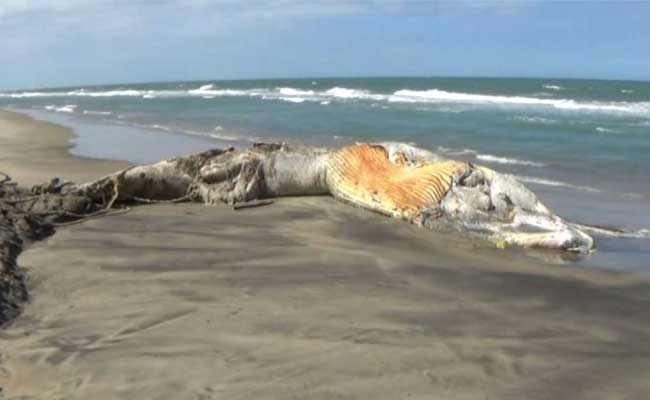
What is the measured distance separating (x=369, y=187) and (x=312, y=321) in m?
3.89

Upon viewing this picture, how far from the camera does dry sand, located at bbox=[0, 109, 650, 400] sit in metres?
3.78

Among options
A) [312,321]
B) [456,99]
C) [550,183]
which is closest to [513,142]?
[550,183]

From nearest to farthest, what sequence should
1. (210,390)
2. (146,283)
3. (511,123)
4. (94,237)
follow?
(210,390) → (146,283) → (94,237) → (511,123)

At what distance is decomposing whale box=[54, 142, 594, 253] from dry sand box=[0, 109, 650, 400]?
0.48 meters

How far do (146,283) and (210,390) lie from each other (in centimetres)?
188

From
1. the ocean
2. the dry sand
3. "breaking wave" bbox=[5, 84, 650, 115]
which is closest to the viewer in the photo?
the dry sand

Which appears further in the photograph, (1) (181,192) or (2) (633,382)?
(1) (181,192)

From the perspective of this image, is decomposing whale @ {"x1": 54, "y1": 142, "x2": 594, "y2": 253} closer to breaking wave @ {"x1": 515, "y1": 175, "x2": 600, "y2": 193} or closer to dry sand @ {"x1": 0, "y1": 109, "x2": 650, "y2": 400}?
dry sand @ {"x1": 0, "y1": 109, "x2": 650, "y2": 400}

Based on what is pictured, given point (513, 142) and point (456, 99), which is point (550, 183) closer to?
point (513, 142)

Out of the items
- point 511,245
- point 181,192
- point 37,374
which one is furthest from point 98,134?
point 37,374

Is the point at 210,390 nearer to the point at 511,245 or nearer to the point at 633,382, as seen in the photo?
the point at 633,382

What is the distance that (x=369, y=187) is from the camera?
8.38 m

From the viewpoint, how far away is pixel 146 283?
5.37 meters

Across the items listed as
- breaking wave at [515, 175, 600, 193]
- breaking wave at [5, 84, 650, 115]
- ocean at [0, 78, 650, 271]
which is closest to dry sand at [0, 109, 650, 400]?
ocean at [0, 78, 650, 271]
